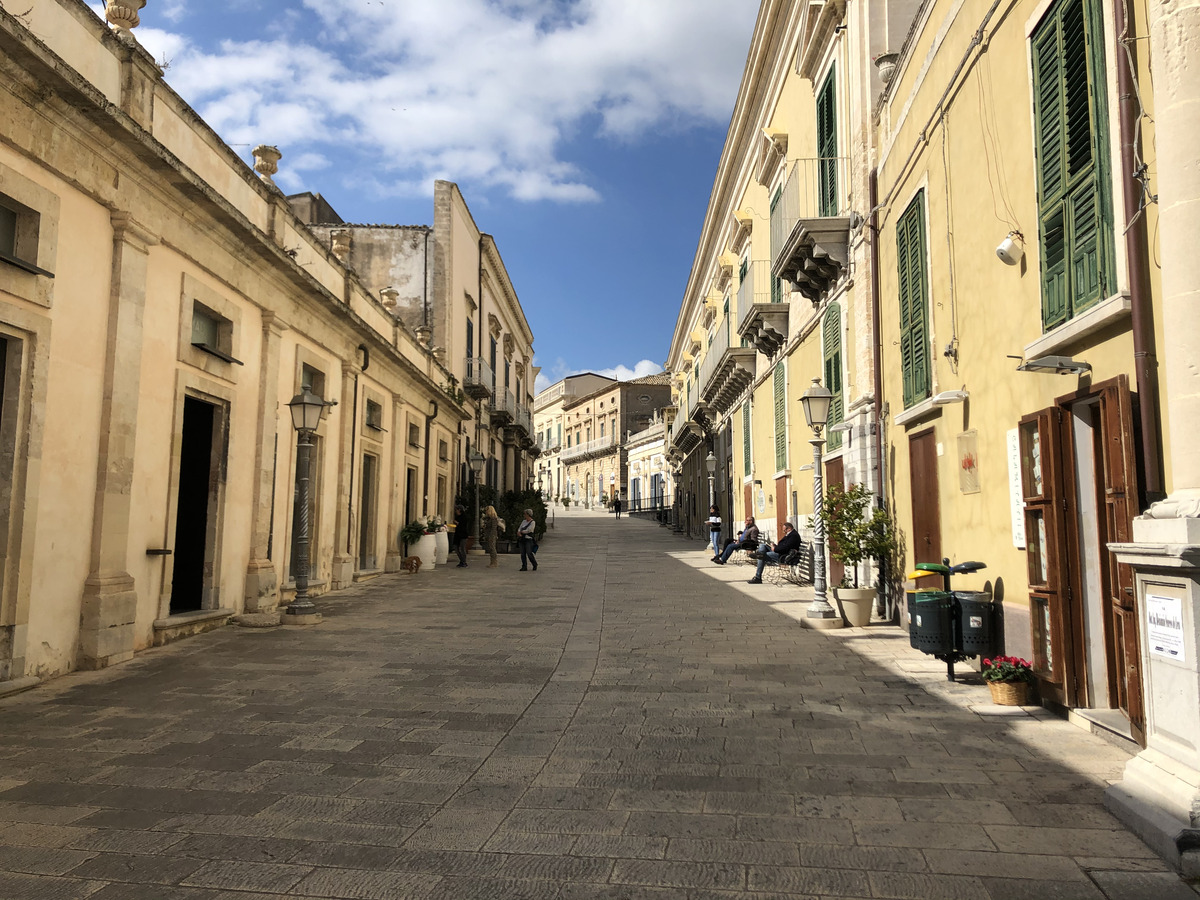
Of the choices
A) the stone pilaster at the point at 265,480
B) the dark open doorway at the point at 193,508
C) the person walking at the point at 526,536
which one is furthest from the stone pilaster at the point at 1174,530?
the person walking at the point at 526,536

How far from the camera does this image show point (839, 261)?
38.0 feet

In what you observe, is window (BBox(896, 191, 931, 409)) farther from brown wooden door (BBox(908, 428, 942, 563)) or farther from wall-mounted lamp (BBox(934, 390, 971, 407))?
wall-mounted lamp (BBox(934, 390, 971, 407))

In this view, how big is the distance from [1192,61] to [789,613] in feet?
26.5

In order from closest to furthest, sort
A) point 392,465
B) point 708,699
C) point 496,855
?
point 496,855
point 708,699
point 392,465

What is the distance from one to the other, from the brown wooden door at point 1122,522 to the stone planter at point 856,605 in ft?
15.5

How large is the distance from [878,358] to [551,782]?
7.58 metres

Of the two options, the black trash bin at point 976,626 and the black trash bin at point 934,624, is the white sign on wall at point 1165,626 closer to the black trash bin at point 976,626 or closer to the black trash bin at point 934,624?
the black trash bin at point 976,626

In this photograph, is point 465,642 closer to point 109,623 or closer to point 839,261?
point 109,623

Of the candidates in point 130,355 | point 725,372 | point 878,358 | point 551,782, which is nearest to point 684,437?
point 725,372

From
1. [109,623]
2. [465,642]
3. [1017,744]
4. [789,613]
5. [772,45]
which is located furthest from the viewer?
[772,45]

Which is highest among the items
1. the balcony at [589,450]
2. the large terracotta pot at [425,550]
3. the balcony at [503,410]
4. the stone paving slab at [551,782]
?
the balcony at [589,450]

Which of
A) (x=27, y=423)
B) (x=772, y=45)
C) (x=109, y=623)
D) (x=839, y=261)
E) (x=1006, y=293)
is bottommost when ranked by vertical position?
(x=109, y=623)

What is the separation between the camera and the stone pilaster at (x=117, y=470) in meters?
7.25

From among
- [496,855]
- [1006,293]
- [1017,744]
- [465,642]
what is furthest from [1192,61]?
[465,642]
